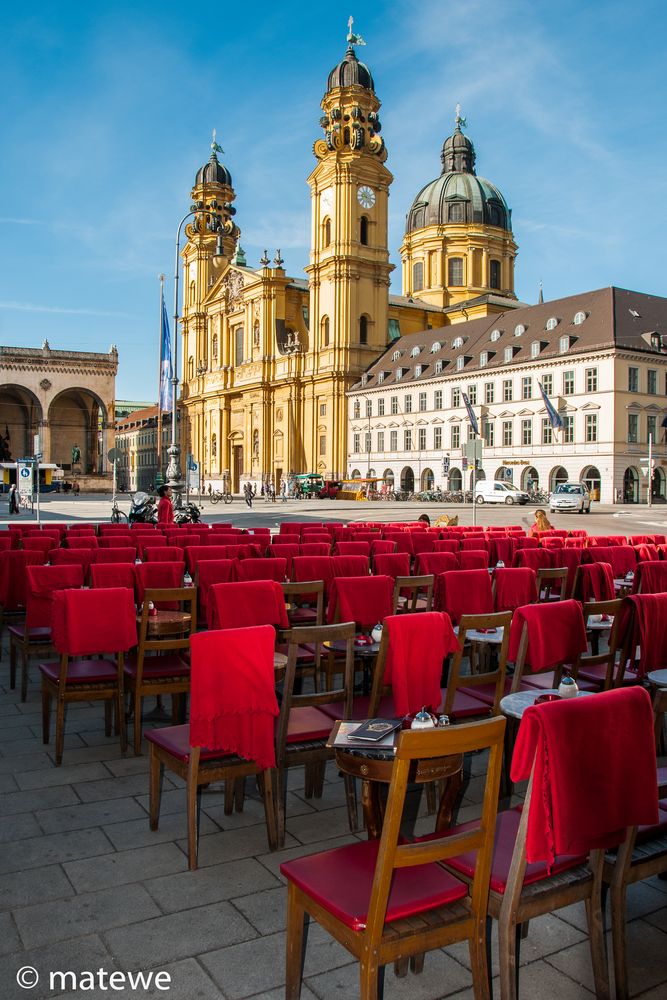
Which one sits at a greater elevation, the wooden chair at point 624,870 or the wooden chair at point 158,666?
the wooden chair at point 158,666

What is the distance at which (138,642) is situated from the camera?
615 cm

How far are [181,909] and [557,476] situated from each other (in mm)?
52053

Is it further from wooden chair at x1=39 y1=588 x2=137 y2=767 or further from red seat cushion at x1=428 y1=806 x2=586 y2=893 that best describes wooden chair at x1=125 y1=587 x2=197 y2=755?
red seat cushion at x1=428 y1=806 x2=586 y2=893

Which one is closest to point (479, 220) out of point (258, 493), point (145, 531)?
point (258, 493)

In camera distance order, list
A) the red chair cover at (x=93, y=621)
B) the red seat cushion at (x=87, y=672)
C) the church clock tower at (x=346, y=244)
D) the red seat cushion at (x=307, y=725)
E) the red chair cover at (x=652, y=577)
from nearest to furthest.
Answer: the red seat cushion at (x=307, y=725), the red chair cover at (x=93, y=621), the red seat cushion at (x=87, y=672), the red chair cover at (x=652, y=577), the church clock tower at (x=346, y=244)

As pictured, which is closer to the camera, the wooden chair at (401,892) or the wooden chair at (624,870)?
the wooden chair at (401,892)

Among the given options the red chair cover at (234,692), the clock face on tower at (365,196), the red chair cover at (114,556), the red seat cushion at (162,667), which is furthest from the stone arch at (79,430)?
the red chair cover at (234,692)

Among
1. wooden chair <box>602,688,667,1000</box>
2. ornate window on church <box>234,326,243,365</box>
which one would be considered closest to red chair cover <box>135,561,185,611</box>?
wooden chair <box>602,688,667,1000</box>

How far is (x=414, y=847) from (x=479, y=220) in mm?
83127

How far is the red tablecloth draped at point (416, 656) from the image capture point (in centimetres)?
464

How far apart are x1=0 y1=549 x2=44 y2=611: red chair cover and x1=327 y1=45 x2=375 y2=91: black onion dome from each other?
223 ft

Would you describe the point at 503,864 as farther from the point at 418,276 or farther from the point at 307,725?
the point at 418,276

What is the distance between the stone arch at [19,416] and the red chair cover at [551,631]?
253 feet

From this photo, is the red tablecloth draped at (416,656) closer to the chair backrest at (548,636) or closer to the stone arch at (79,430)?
the chair backrest at (548,636)
